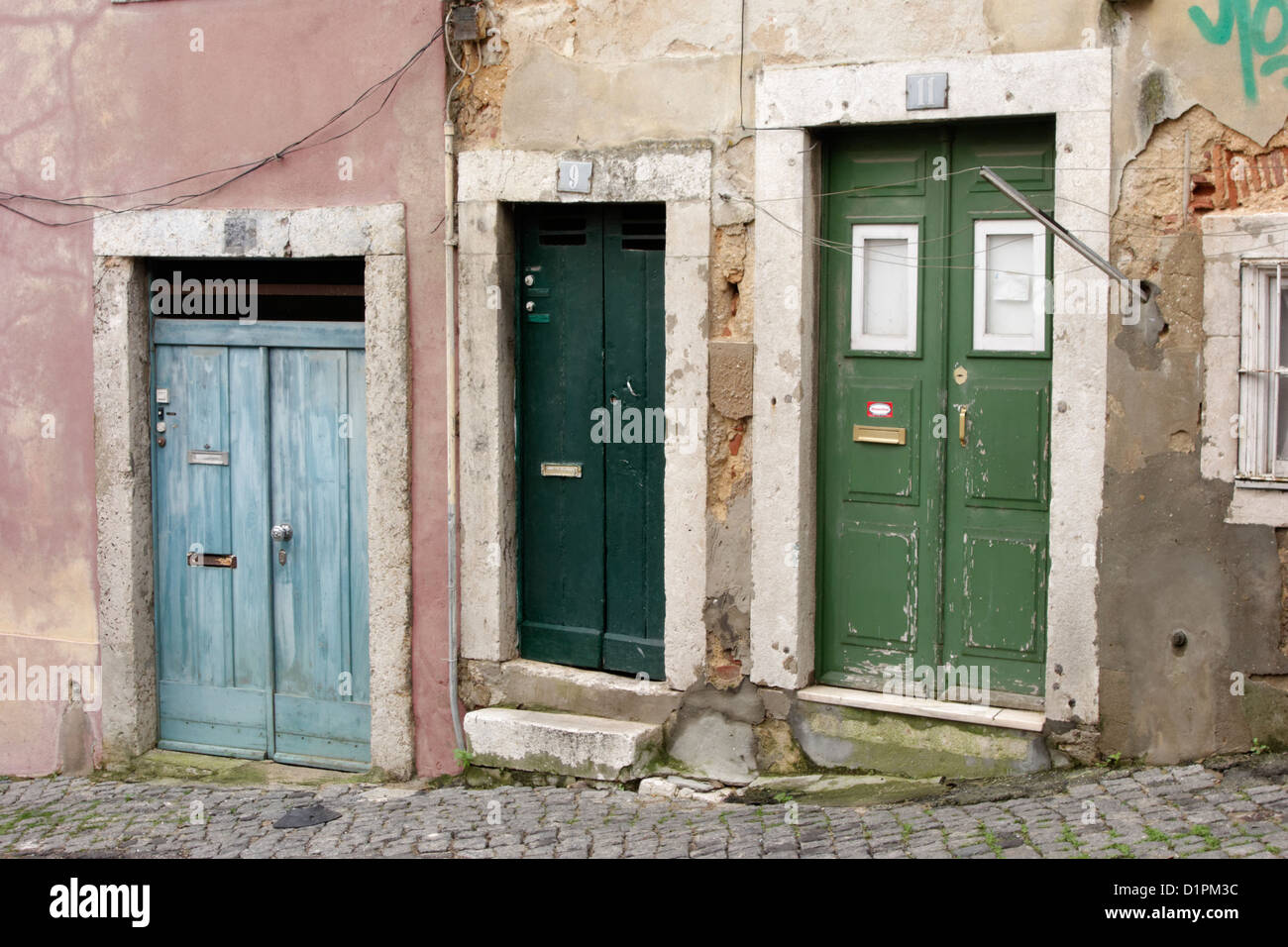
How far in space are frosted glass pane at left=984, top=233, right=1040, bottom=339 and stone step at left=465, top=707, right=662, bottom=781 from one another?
96.0 inches

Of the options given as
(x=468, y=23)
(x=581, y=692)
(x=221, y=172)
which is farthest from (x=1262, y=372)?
(x=221, y=172)

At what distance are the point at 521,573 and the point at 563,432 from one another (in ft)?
2.50

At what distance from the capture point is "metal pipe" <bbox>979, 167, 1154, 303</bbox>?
18.9 ft

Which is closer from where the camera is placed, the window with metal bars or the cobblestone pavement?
the cobblestone pavement

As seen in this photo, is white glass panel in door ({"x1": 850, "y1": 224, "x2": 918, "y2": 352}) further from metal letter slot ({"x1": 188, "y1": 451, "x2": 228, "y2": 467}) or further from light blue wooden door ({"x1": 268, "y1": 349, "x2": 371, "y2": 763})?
metal letter slot ({"x1": 188, "y1": 451, "x2": 228, "y2": 467})

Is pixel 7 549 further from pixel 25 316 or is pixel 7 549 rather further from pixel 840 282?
pixel 840 282

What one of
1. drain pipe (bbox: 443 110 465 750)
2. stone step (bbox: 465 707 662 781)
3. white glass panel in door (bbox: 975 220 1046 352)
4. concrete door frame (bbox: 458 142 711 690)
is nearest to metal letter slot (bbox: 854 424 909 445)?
white glass panel in door (bbox: 975 220 1046 352)

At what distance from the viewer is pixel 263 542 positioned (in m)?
8.12

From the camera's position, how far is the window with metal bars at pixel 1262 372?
576 cm

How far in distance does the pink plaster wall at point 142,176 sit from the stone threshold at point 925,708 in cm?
201

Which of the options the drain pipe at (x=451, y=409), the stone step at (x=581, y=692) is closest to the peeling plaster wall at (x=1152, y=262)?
the stone step at (x=581, y=692)

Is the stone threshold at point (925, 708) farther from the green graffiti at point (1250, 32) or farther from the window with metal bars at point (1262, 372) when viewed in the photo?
the green graffiti at point (1250, 32)

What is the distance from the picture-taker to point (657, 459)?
285 inches

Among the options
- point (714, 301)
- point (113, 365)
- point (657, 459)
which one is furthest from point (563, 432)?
point (113, 365)
